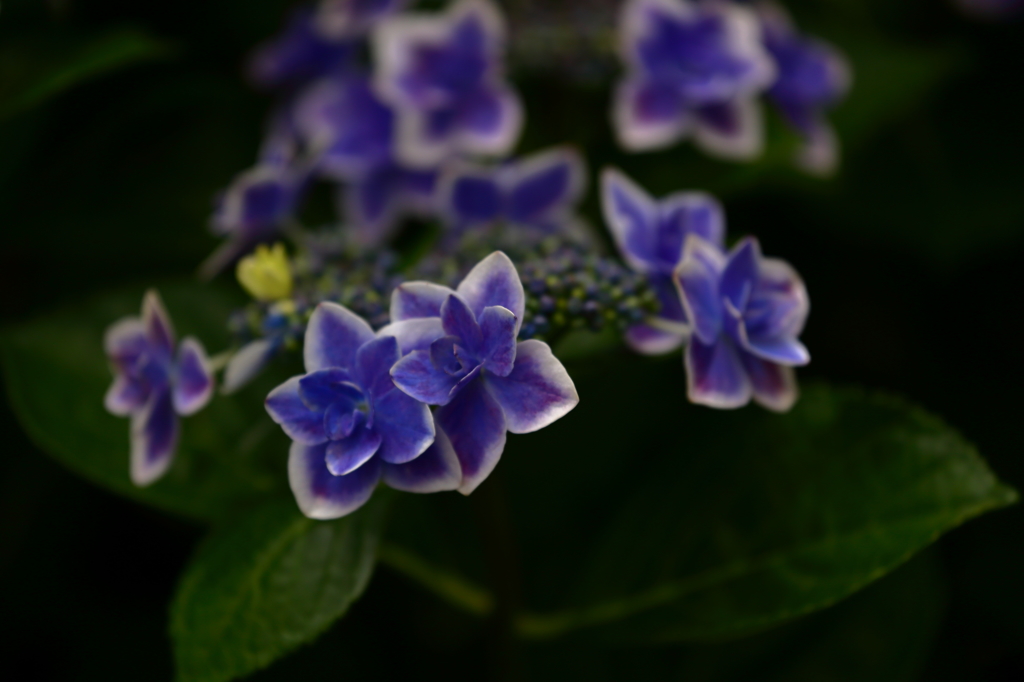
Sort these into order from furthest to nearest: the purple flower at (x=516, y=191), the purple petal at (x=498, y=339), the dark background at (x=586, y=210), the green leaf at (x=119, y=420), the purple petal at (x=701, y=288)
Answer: the dark background at (x=586, y=210) → the purple flower at (x=516, y=191) → the green leaf at (x=119, y=420) → the purple petal at (x=701, y=288) → the purple petal at (x=498, y=339)

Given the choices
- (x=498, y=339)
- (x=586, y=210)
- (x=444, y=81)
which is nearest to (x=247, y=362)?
(x=498, y=339)

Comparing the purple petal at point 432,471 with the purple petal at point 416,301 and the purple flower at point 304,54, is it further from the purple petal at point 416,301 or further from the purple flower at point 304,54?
the purple flower at point 304,54

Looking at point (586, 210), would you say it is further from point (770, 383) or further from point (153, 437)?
point (153, 437)

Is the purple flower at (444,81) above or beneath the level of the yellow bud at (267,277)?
beneath


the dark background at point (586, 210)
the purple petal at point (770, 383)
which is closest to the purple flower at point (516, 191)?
the dark background at point (586, 210)

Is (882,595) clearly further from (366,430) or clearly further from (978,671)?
(366,430)

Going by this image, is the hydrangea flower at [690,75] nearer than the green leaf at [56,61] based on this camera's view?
No
